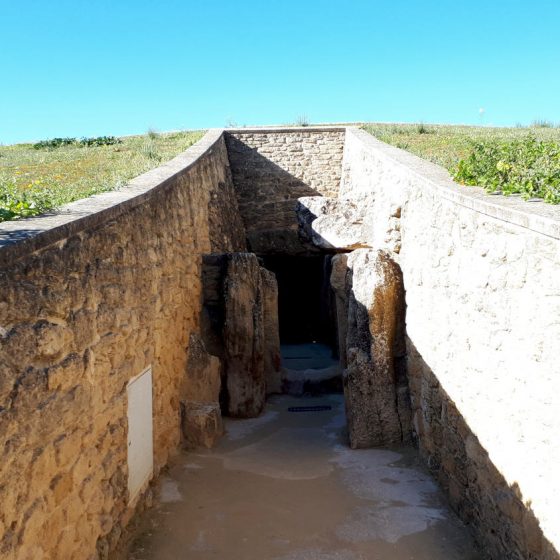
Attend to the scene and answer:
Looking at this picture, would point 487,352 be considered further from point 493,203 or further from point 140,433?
point 140,433

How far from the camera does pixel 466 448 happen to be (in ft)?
16.5

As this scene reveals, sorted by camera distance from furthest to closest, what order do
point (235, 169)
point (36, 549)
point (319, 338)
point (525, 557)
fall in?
1. point (319, 338)
2. point (235, 169)
3. point (525, 557)
4. point (36, 549)

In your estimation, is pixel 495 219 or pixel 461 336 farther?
pixel 461 336

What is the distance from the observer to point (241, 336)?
7.92m

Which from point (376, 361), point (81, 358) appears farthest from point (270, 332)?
point (81, 358)

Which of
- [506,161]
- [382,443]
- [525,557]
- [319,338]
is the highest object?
[506,161]

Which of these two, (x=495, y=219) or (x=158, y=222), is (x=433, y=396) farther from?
(x=158, y=222)

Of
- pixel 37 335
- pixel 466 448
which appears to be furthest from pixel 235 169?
pixel 37 335

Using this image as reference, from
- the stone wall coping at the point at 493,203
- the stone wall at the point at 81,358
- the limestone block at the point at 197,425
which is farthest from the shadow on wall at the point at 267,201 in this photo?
the limestone block at the point at 197,425

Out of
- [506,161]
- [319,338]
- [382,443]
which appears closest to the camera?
[506,161]

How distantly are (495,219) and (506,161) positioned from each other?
2.33 metres

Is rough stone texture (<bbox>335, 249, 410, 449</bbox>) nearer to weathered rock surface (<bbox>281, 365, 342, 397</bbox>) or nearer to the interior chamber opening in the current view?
weathered rock surface (<bbox>281, 365, 342, 397</bbox>)

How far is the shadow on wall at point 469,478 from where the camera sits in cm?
390

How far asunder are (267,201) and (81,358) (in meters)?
8.95
